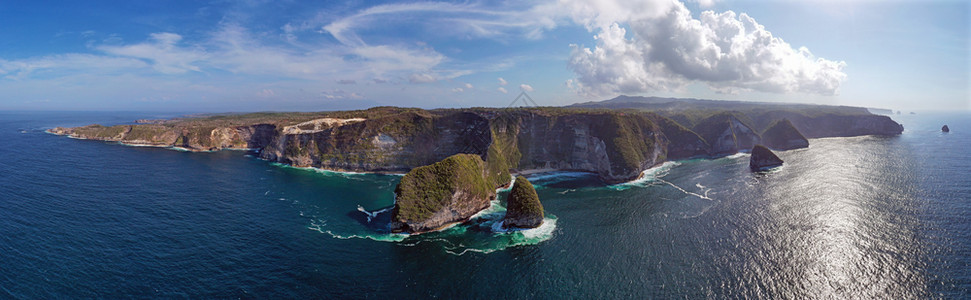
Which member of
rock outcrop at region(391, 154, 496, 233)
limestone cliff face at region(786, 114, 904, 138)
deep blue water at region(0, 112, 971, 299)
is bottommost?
deep blue water at region(0, 112, 971, 299)

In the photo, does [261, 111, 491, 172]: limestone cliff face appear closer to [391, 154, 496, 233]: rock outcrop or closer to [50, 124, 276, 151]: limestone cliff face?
[391, 154, 496, 233]: rock outcrop

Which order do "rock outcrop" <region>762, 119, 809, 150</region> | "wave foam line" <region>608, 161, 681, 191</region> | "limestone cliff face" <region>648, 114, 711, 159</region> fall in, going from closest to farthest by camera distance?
"wave foam line" <region>608, 161, 681, 191</region> < "limestone cliff face" <region>648, 114, 711, 159</region> < "rock outcrop" <region>762, 119, 809, 150</region>

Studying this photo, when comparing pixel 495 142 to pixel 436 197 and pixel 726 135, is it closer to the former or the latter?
pixel 436 197

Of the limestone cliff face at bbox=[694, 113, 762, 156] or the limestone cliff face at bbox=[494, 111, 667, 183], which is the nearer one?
the limestone cliff face at bbox=[494, 111, 667, 183]

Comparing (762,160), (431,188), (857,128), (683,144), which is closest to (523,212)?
(431,188)

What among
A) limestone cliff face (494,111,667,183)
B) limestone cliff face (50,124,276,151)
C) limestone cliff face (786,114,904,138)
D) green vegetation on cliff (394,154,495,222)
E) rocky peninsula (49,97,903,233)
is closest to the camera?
green vegetation on cliff (394,154,495,222)

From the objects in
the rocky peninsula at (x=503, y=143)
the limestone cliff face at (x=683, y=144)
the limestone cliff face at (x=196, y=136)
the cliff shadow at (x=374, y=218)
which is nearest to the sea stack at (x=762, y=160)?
the rocky peninsula at (x=503, y=143)

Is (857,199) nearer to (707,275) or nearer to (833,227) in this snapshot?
(833,227)

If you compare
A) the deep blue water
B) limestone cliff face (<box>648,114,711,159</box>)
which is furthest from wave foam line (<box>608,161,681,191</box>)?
limestone cliff face (<box>648,114,711,159</box>)
